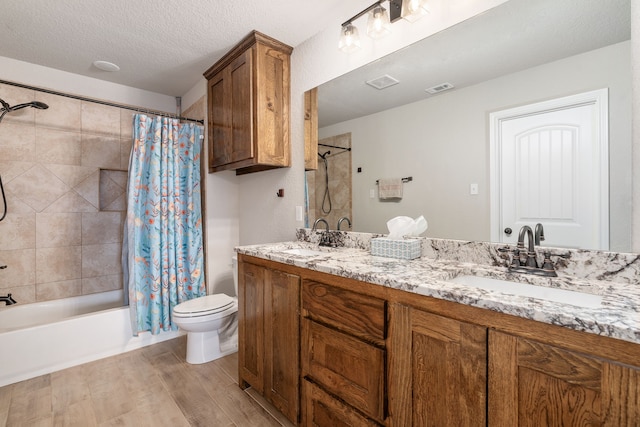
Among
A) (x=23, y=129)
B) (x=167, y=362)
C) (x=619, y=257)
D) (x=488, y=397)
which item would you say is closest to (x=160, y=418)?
(x=167, y=362)

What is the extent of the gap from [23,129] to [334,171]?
2743mm

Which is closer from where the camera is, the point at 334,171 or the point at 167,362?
the point at 334,171

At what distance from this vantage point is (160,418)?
1.57 metres

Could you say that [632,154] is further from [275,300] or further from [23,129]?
[23,129]

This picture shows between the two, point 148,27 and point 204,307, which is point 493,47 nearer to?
point 148,27

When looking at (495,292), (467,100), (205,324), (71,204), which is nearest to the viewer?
(495,292)

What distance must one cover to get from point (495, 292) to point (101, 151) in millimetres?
3445

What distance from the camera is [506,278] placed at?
1.06m

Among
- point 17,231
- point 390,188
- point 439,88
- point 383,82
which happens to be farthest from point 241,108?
point 17,231

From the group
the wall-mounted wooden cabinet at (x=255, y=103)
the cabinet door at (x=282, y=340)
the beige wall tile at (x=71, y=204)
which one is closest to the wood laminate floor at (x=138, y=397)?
the cabinet door at (x=282, y=340)

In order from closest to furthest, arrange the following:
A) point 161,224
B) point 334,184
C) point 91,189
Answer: point 334,184 → point 161,224 → point 91,189

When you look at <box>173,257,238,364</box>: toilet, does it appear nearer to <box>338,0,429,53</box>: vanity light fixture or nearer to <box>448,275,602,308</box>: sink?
<box>448,275,602,308</box>: sink

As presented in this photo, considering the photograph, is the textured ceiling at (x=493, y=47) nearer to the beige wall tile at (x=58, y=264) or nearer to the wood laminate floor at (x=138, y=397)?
the wood laminate floor at (x=138, y=397)

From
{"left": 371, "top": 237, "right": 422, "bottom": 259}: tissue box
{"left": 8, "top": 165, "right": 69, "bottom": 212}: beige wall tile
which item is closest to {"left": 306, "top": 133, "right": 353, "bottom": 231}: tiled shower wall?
{"left": 371, "top": 237, "right": 422, "bottom": 259}: tissue box
